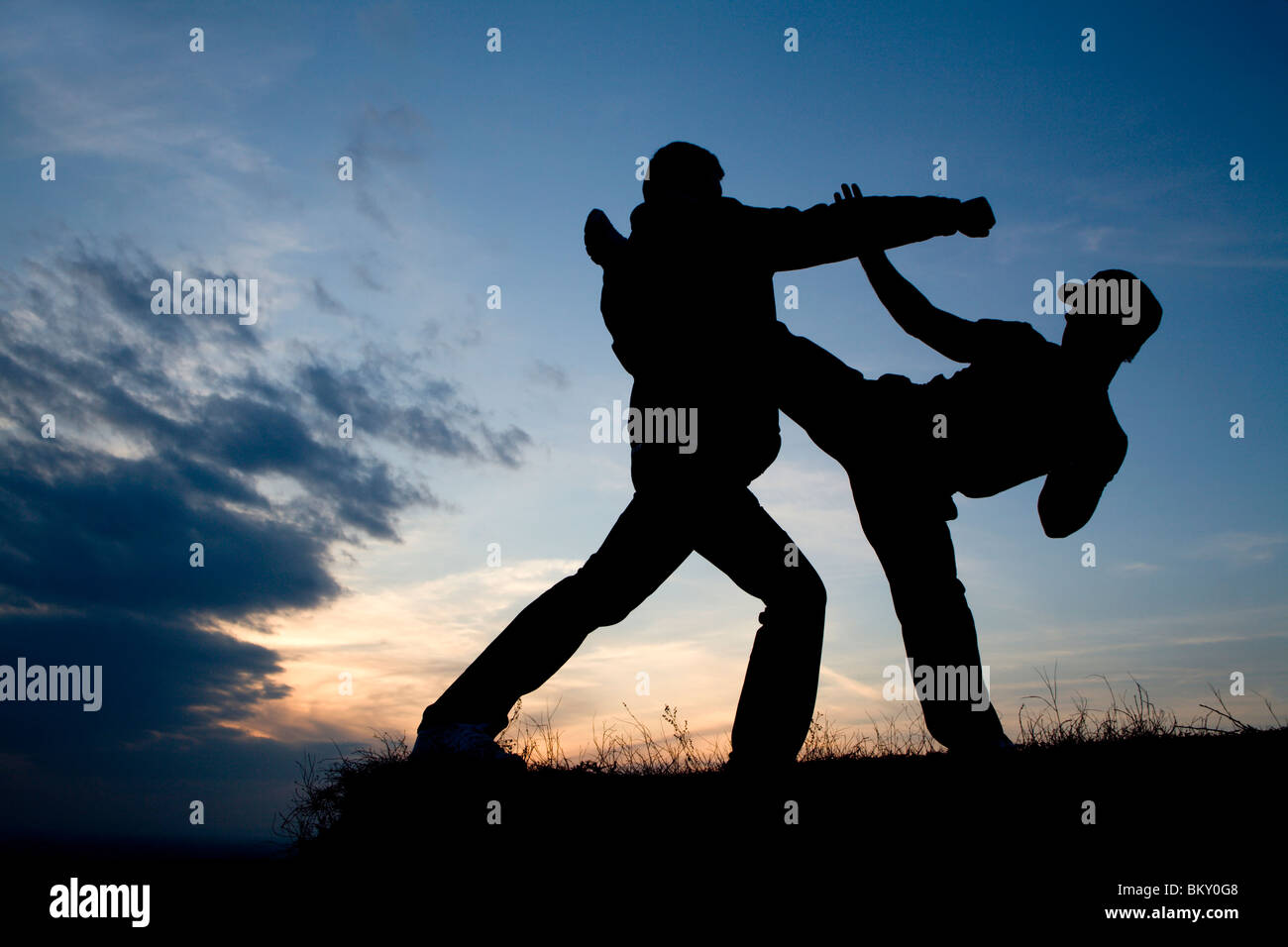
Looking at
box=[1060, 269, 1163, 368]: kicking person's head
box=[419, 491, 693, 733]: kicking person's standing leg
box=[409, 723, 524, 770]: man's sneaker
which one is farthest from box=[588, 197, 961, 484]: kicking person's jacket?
box=[409, 723, 524, 770]: man's sneaker

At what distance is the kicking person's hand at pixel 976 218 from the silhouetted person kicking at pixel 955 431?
42 centimetres

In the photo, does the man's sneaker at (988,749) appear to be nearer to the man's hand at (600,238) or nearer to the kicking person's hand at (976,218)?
the kicking person's hand at (976,218)

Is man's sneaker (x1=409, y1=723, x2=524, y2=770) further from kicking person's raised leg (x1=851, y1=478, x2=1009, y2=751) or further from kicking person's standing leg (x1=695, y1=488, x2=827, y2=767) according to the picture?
kicking person's raised leg (x1=851, y1=478, x2=1009, y2=751)

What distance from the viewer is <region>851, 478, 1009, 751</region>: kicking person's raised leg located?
418 centimetres

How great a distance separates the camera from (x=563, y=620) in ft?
13.0

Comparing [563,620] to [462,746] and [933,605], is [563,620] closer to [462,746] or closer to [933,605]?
[462,746]

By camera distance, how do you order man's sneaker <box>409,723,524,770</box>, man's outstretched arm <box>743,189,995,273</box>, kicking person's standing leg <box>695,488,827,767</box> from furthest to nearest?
man's outstretched arm <box>743,189,995,273</box> < kicking person's standing leg <box>695,488,827,767</box> < man's sneaker <box>409,723,524,770</box>

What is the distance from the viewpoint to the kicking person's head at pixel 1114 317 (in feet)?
14.0

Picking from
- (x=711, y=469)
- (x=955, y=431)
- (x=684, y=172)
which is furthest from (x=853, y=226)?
(x=711, y=469)

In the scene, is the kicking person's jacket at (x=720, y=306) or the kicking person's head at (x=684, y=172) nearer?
the kicking person's jacket at (x=720, y=306)

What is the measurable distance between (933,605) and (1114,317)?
1683mm
